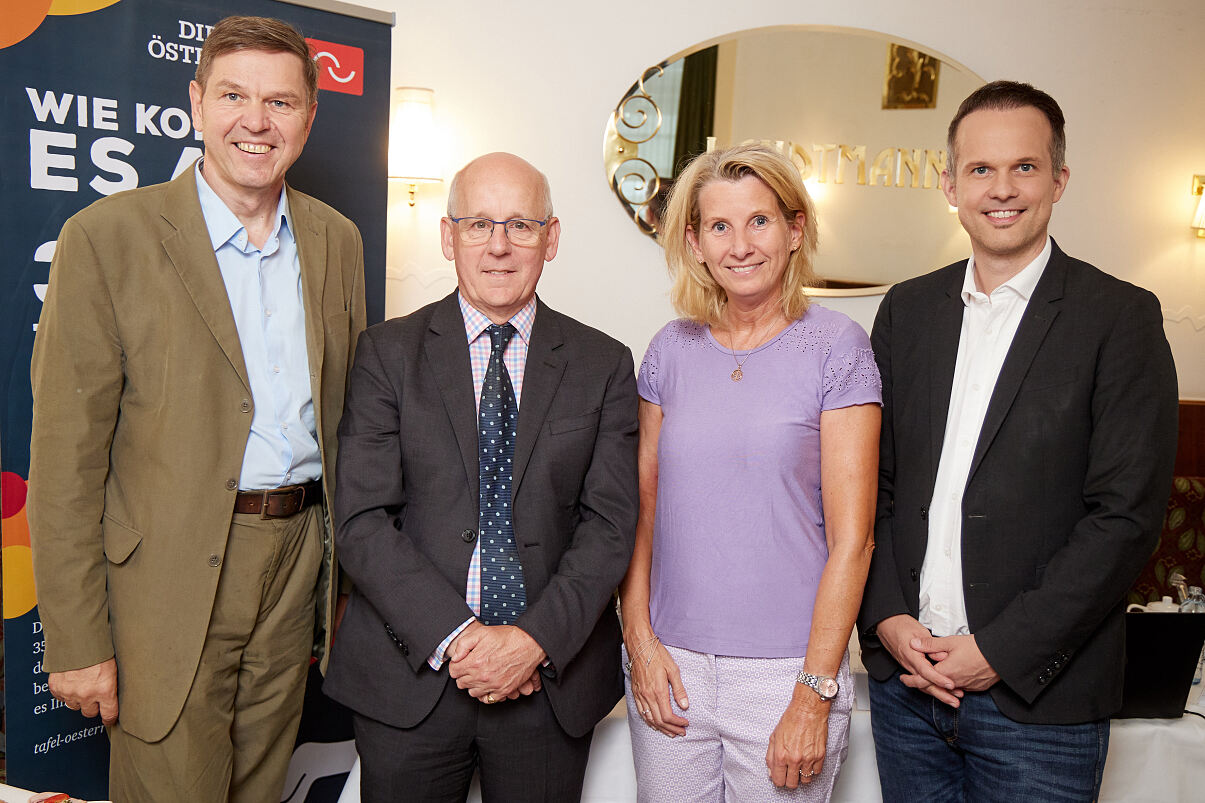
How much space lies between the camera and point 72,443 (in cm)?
179

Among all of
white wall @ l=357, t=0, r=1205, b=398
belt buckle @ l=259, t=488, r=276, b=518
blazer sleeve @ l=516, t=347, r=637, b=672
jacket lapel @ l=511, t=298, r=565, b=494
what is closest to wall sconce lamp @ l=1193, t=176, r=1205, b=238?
white wall @ l=357, t=0, r=1205, b=398

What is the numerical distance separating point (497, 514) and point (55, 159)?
1.59 meters

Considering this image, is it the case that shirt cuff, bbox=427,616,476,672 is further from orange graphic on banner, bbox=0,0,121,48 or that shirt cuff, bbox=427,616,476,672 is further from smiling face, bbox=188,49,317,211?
orange graphic on banner, bbox=0,0,121,48

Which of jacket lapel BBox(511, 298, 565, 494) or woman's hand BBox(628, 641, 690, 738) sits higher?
jacket lapel BBox(511, 298, 565, 494)

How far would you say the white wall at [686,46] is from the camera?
3.94 meters

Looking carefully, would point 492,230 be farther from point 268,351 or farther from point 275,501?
point 275,501

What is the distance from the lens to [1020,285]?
75.2 inches

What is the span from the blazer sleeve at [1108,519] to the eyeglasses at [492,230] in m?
1.14

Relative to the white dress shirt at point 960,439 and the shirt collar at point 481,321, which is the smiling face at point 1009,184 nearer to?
the white dress shirt at point 960,439

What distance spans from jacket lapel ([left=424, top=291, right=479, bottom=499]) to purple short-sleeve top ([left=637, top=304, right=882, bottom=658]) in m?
0.42

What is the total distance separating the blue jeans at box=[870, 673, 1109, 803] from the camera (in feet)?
5.92

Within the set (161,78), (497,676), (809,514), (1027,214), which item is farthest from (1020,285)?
(161,78)

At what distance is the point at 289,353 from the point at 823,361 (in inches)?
44.3

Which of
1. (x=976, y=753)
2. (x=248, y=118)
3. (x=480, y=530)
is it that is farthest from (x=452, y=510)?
(x=976, y=753)
